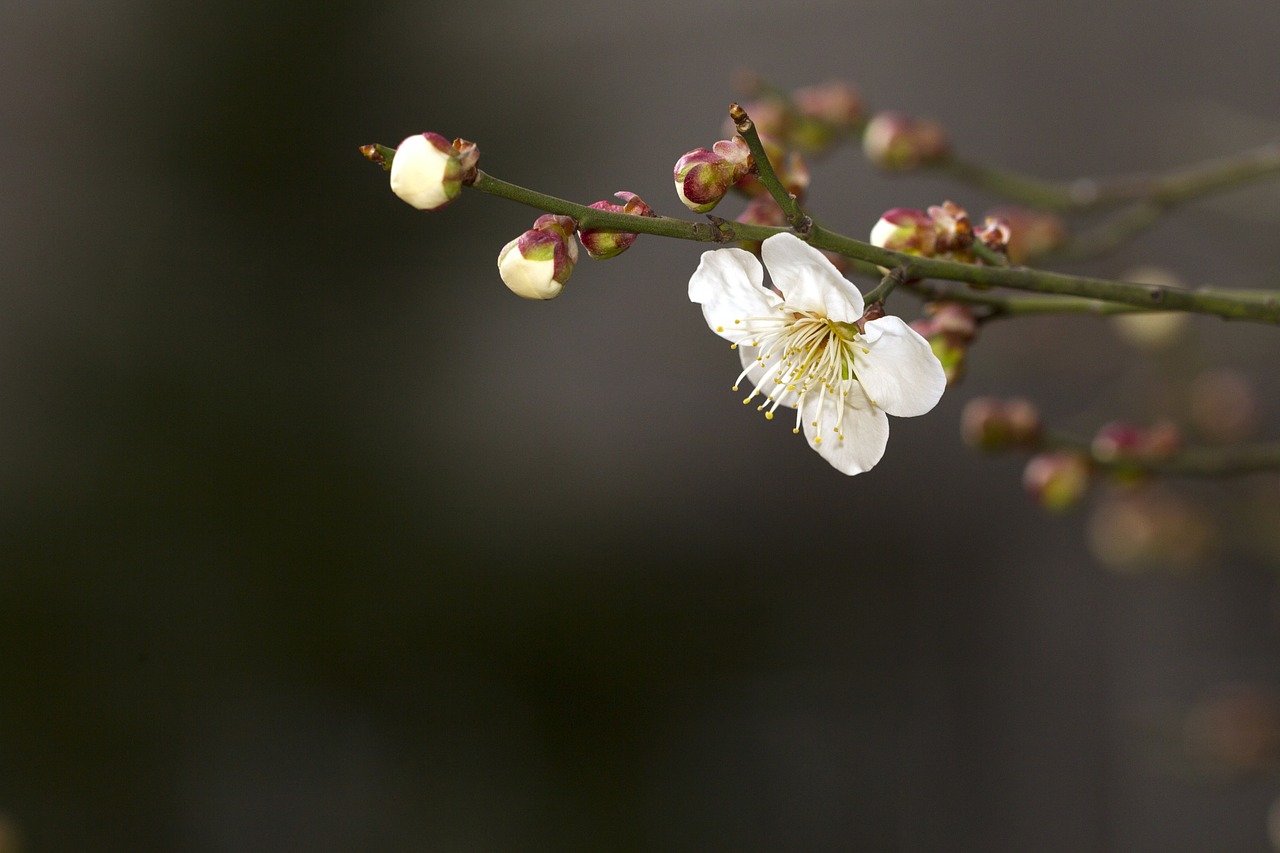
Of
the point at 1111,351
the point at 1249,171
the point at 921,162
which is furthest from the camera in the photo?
the point at 1111,351

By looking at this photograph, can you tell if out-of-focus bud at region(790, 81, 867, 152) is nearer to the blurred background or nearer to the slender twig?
the slender twig

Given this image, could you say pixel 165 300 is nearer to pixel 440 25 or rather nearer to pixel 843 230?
pixel 440 25

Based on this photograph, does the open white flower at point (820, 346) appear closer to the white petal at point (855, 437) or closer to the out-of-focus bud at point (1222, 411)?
the white petal at point (855, 437)

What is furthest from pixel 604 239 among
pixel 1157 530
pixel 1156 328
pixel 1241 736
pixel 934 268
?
pixel 1241 736

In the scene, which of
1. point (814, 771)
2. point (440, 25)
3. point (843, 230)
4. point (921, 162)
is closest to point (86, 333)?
point (440, 25)

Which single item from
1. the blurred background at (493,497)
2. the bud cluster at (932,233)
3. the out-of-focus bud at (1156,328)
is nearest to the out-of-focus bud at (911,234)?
the bud cluster at (932,233)
